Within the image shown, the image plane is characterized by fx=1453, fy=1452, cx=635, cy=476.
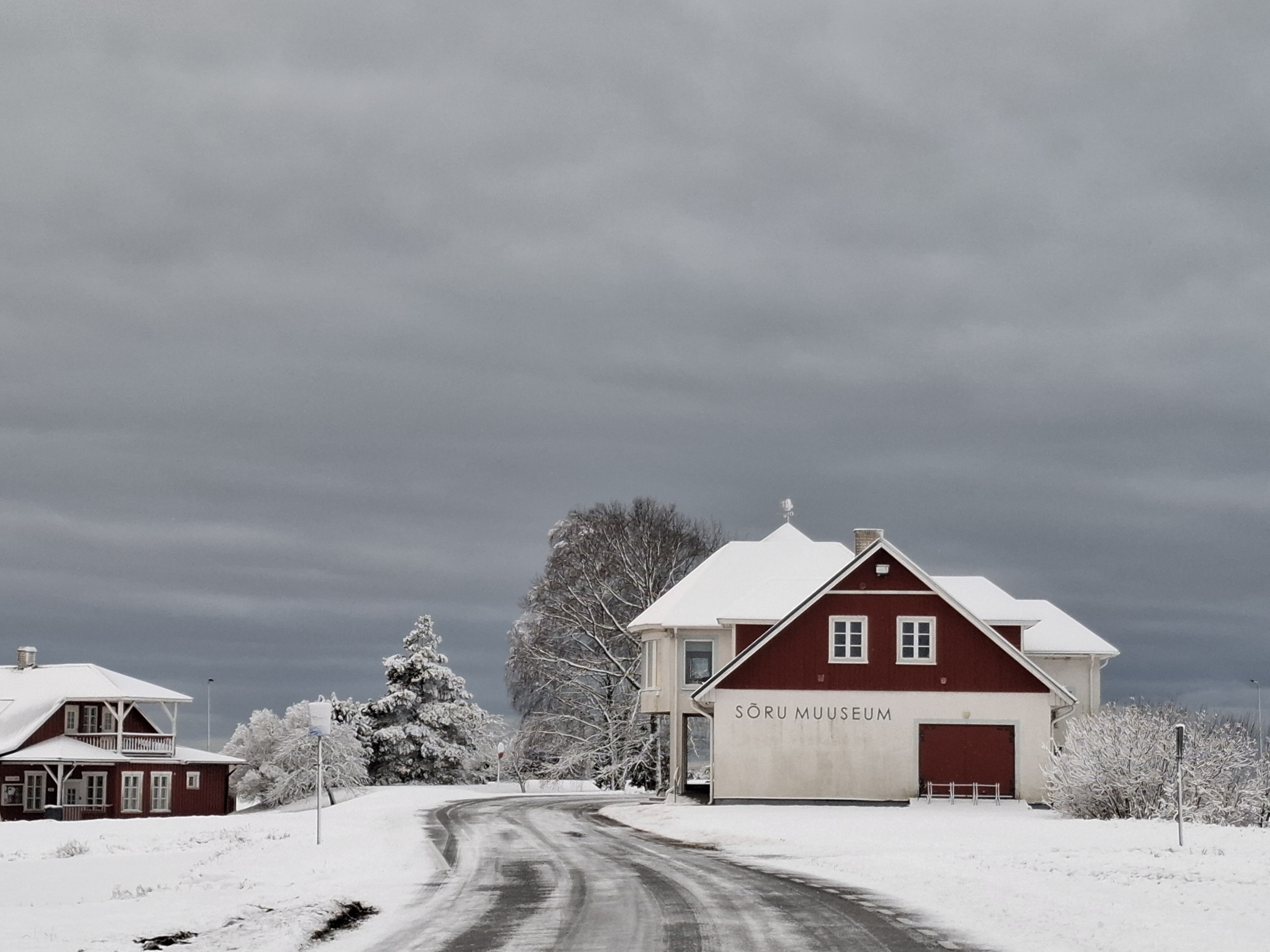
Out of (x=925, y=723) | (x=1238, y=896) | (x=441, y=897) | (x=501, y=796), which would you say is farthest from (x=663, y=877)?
(x=501, y=796)

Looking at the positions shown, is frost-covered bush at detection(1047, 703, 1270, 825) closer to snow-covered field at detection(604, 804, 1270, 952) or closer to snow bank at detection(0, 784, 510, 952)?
snow-covered field at detection(604, 804, 1270, 952)

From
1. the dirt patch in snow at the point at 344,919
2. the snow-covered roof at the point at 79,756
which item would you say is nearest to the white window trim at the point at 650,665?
A: the snow-covered roof at the point at 79,756

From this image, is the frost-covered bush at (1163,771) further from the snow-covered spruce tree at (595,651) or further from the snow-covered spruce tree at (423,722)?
the snow-covered spruce tree at (423,722)

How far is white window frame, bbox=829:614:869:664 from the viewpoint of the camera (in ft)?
131

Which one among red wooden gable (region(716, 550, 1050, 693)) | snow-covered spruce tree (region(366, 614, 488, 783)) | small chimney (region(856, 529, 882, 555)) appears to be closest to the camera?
red wooden gable (region(716, 550, 1050, 693))

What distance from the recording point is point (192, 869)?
21406 millimetres

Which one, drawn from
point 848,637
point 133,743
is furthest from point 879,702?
point 133,743

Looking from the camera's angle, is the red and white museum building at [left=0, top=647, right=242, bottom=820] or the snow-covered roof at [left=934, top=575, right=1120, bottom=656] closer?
the snow-covered roof at [left=934, top=575, right=1120, bottom=656]

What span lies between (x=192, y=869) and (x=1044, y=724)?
2546 centimetres

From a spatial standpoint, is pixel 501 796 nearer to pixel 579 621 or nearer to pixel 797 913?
pixel 579 621

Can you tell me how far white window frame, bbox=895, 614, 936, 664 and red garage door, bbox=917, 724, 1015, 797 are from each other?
1.75m

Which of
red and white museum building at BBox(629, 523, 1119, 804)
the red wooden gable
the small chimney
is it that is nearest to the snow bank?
red and white museum building at BBox(629, 523, 1119, 804)

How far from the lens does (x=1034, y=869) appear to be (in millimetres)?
20516

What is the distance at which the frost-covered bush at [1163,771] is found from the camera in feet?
101
